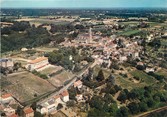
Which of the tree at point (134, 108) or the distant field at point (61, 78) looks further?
the distant field at point (61, 78)

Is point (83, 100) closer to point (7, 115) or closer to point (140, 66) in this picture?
point (7, 115)

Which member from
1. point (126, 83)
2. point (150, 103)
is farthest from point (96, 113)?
point (126, 83)

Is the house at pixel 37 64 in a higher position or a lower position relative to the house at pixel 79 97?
higher

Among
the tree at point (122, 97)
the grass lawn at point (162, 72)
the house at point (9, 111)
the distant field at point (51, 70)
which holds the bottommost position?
the grass lawn at point (162, 72)

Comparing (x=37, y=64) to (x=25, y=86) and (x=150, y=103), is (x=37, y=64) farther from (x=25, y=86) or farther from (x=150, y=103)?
(x=150, y=103)

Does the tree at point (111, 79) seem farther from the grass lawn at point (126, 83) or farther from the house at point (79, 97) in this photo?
the house at point (79, 97)

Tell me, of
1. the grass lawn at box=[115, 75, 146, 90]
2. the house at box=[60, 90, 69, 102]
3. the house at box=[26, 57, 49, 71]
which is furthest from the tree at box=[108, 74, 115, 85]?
the house at box=[26, 57, 49, 71]

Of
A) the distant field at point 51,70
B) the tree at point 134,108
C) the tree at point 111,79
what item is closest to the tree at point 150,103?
the tree at point 134,108

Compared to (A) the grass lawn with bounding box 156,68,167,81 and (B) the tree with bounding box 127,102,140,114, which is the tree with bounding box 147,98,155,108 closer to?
(B) the tree with bounding box 127,102,140,114
